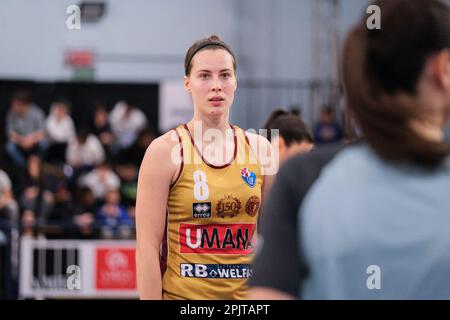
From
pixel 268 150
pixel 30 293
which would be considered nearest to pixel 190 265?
pixel 268 150

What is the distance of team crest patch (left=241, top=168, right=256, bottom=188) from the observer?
14.4ft

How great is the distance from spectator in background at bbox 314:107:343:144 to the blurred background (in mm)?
384

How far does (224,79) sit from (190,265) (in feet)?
3.26

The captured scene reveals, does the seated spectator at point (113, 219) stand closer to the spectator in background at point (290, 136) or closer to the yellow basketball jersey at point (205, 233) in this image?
the spectator in background at point (290, 136)

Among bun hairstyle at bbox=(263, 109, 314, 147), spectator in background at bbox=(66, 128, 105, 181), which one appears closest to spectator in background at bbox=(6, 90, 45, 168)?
spectator in background at bbox=(66, 128, 105, 181)

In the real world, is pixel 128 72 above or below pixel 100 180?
above

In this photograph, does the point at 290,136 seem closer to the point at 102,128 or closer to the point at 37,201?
the point at 37,201

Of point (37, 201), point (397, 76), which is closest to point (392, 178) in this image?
point (397, 76)

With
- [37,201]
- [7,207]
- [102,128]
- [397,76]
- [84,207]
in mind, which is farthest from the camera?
[102,128]

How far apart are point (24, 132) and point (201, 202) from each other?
10.5 meters

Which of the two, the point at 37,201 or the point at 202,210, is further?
the point at 37,201

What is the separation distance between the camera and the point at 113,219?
11.6m

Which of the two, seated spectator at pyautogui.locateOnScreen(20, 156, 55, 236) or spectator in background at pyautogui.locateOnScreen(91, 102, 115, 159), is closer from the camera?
seated spectator at pyautogui.locateOnScreen(20, 156, 55, 236)

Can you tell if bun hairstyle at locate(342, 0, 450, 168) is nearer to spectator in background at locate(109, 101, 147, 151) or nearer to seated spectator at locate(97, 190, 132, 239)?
seated spectator at locate(97, 190, 132, 239)
